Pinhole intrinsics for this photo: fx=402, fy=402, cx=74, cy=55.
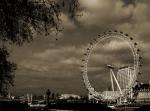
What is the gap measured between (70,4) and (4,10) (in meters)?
2.44

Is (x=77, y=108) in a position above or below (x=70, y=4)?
below

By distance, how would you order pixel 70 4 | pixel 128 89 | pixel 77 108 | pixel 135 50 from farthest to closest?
pixel 128 89 < pixel 135 50 < pixel 77 108 < pixel 70 4

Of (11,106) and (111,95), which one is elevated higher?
(111,95)

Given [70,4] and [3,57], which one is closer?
[70,4]

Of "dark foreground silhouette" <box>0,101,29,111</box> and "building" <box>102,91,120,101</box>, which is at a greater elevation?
"building" <box>102,91,120,101</box>

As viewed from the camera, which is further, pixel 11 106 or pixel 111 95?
pixel 111 95

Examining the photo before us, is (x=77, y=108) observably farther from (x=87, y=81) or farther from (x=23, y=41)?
(x=87, y=81)

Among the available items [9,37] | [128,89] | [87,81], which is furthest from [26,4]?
[128,89]

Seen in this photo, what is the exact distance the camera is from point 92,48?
396 feet

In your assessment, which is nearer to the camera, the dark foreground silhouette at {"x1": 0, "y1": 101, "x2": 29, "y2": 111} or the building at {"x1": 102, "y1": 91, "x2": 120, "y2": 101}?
the dark foreground silhouette at {"x1": 0, "y1": 101, "x2": 29, "y2": 111}

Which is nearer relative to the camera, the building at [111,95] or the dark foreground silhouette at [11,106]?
the dark foreground silhouette at [11,106]

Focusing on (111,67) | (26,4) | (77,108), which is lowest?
(77,108)

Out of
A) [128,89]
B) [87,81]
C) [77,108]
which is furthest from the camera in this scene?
[128,89]

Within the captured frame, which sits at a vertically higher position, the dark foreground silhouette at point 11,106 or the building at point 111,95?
the building at point 111,95
